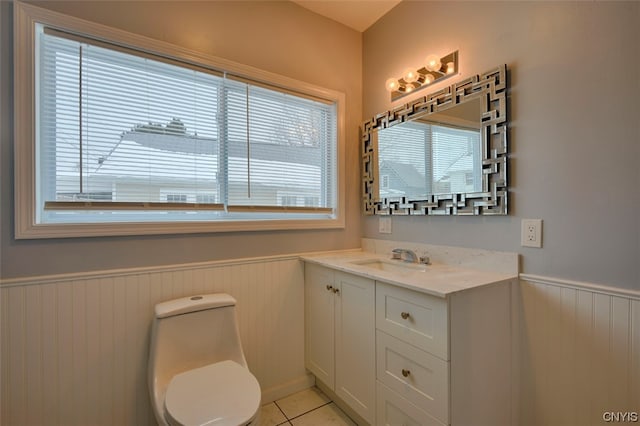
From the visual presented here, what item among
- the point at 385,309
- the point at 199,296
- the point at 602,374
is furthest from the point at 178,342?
the point at 602,374

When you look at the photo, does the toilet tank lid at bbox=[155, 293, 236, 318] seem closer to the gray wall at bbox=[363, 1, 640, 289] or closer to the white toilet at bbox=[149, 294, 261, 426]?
the white toilet at bbox=[149, 294, 261, 426]

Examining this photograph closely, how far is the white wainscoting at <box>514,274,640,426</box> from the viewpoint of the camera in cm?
107

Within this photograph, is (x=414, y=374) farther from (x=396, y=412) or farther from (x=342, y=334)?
(x=342, y=334)

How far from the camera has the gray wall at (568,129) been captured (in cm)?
107

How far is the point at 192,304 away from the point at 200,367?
1.05ft

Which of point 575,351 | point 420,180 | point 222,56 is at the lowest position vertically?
point 575,351

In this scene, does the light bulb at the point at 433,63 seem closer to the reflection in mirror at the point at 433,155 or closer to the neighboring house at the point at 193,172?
the reflection in mirror at the point at 433,155

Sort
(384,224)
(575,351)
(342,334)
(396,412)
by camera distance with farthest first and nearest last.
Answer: (384,224)
(342,334)
(396,412)
(575,351)

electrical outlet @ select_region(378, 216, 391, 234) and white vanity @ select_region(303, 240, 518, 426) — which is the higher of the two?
electrical outlet @ select_region(378, 216, 391, 234)

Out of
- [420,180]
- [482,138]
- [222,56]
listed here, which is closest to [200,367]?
[420,180]

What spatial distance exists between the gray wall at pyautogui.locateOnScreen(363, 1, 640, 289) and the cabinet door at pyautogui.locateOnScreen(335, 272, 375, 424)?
65cm

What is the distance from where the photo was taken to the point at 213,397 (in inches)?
46.8

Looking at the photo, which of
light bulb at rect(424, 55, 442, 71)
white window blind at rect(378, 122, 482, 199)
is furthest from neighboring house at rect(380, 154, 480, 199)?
light bulb at rect(424, 55, 442, 71)

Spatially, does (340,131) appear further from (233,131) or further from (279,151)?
(233,131)
